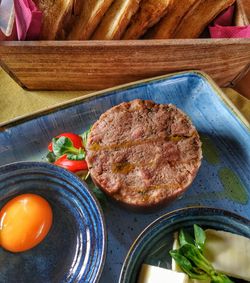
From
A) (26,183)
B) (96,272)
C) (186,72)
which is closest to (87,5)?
(186,72)

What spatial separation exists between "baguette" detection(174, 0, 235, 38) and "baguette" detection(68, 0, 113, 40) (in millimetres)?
430

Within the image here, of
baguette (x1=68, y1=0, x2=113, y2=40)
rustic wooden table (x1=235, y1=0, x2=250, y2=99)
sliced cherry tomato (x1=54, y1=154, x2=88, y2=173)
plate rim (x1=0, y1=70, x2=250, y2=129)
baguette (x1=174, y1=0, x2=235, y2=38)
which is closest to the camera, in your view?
sliced cherry tomato (x1=54, y1=154, x2=88, y2=173)

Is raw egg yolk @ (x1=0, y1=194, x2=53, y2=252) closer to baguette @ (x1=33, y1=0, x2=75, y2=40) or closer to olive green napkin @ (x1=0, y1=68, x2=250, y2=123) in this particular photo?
olive green napkin @ (x1=0, y1=68, x2=250, y2=123)

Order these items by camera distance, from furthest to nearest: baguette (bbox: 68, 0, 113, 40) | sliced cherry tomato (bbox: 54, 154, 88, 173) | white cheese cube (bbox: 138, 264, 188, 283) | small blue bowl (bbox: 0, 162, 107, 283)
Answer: baguette (bbox: 68, 0, 113, 40) → sliced cherry tomato (bbox: 54, 154, 88, 173) → small blue bowl (bbox: 0, 162, 107, 283) → white cheese cube (bbox: 138, 264, 188, 283)

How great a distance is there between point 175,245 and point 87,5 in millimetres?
1318

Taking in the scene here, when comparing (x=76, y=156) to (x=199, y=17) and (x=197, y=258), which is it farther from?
(x=199, y=17)

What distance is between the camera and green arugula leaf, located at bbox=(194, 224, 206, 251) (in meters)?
1.56

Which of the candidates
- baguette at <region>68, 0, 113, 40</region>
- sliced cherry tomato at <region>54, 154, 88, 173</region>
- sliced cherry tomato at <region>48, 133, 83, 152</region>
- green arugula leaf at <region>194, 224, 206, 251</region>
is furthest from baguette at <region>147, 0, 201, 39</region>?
green arugula leaf at <region>194, 224, 206, 251</region>

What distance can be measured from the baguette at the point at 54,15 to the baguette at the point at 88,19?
7 centimetres

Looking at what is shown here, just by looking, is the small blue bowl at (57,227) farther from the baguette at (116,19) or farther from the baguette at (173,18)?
the baguette at (173,18)

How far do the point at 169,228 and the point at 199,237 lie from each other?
13cm

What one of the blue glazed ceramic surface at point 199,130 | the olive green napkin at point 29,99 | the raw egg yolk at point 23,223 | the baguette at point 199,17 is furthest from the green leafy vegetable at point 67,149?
the baguette at point 199,17

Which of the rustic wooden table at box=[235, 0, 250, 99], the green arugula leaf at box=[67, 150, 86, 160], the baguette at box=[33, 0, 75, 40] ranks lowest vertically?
the green arugula leaf at box=[67, 150, 86, 160]

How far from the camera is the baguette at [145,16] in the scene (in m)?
2.08
